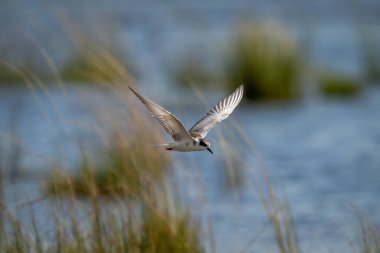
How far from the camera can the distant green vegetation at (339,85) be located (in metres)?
14.4

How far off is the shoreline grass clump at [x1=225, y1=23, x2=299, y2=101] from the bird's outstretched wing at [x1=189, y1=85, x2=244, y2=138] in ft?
31.1

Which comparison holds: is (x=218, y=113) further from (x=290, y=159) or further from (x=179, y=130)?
(x=290, y=159)

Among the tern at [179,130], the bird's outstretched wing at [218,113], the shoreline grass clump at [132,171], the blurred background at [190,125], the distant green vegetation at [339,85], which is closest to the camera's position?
the tern at [179,130]

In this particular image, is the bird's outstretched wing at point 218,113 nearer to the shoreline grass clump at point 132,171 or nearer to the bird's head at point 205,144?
the bird's head at point 205,144

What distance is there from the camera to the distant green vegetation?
1438 centimetres

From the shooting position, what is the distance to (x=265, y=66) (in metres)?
13.7

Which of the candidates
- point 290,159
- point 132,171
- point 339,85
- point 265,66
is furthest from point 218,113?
point 339,85

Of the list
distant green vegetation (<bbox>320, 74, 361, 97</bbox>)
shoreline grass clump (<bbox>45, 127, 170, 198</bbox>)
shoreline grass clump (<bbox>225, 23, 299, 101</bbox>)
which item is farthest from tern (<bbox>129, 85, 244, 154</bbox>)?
distant green vegetation (<bbox>320, 74, 361, 97</bbox>)

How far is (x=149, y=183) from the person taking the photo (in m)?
5.75

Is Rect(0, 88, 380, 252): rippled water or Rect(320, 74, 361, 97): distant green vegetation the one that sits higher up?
Rect(320, 74, 361, 97): distant green vegetation

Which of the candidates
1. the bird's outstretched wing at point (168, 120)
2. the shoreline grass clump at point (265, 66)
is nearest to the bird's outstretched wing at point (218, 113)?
the bird's outstretched wing at point (168, 120)

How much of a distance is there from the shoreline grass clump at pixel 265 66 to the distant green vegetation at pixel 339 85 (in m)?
0.69

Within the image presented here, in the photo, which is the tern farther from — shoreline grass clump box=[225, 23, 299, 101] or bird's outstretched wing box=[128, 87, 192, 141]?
shoreline grass clump box=[225, 23, 299, 101]

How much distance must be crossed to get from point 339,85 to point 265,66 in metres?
1.52
